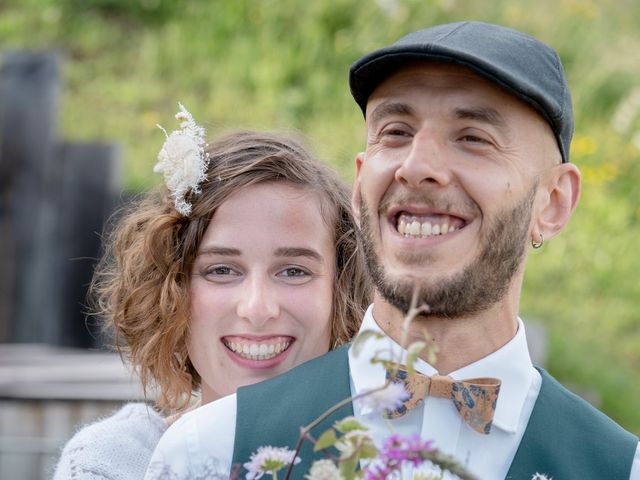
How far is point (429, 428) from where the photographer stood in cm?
255

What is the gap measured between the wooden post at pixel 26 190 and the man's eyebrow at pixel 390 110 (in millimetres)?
4171

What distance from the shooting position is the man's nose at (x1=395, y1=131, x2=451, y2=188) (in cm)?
249

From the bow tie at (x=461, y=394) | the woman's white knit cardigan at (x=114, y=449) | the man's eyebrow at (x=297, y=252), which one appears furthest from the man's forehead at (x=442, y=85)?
the woman's white knit cardigan at (x=114, y=449)

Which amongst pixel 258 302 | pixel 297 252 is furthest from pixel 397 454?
pixel 297 252

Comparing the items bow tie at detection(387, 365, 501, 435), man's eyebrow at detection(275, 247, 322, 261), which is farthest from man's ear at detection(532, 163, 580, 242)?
man's eyebrow at detection(275, 247, 322, 261)

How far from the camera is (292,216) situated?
3322 mm

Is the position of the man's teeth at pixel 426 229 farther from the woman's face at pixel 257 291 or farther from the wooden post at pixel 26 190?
the wooden post at pixel 26 190

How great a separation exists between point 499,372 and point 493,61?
656mm

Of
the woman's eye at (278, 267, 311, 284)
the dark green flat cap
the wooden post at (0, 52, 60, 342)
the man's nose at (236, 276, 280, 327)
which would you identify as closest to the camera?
the dark green flat cap

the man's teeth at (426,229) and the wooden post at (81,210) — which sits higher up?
the man's teeth at (426,229)

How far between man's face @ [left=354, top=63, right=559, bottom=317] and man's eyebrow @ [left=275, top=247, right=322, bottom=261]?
2.18 feet

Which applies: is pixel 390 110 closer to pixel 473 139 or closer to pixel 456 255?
pixel 473 139

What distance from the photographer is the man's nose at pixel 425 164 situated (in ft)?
8.17

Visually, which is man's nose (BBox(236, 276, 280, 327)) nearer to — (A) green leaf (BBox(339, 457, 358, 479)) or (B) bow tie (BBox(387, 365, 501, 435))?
(B) bow tie (BBox(387, 365, 501, 435))
